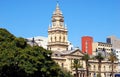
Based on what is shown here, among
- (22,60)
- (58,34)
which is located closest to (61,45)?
(58,34)

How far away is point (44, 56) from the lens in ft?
269

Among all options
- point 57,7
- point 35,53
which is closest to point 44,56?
point 35,53

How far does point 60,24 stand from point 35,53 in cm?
7861

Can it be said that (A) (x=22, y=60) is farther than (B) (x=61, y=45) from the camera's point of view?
No

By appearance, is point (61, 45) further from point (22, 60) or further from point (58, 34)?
point (22, 60)

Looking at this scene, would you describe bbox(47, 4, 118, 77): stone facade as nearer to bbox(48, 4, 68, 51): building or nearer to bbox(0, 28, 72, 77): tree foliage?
bbox(48, 4, 68, 51): building

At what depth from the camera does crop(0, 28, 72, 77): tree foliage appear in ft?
248

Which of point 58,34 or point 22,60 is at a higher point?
point 58,34

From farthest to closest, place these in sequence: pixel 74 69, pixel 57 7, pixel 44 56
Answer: pixel 57 7, pixel 74 69, pixel 44 56

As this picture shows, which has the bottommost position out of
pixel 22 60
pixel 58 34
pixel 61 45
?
pixel 22 60

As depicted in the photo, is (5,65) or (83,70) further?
(83,70)

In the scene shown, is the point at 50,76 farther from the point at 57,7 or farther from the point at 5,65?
the point at 57,7

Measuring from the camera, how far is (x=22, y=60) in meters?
75.9

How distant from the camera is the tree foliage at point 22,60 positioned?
75562 millimetres
